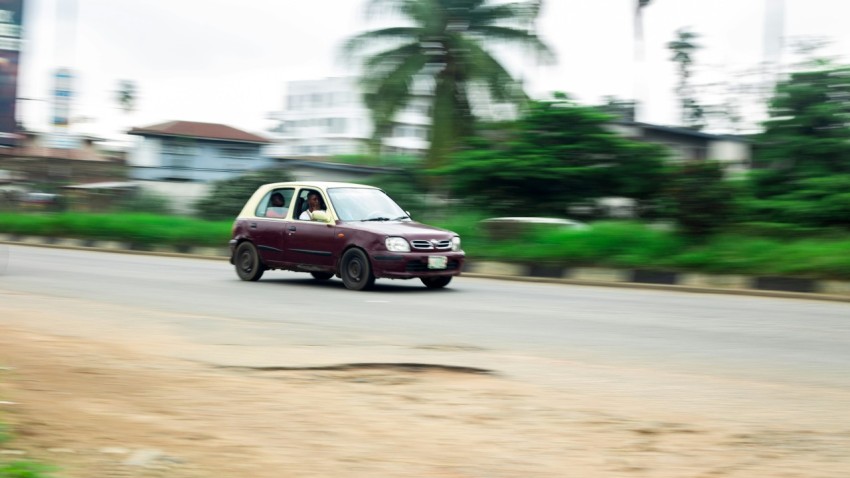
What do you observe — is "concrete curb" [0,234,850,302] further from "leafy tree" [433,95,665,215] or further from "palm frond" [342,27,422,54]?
"palm frond" [342,27,422,54]

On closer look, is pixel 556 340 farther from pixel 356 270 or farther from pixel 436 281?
pixel 436 281

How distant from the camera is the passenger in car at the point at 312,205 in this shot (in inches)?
633

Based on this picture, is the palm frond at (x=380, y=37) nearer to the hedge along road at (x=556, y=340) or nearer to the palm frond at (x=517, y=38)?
the palm frond at (x=517, y=38)

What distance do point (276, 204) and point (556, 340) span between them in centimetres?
815

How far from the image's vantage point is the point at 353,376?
729cm

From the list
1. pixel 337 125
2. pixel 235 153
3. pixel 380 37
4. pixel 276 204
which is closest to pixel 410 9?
pixel 380 37

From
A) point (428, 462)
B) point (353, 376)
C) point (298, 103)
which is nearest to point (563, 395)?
point (353, 376)

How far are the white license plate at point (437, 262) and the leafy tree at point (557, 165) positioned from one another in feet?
28.8

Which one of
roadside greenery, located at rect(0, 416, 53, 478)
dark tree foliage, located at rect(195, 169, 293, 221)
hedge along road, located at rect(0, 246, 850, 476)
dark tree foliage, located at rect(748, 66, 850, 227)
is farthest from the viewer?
dark tree foliage, located at rect(195, 169, 293, 221)

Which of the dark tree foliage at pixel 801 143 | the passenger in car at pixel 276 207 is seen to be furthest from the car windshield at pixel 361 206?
the dark tree foliage at pixel 801 143

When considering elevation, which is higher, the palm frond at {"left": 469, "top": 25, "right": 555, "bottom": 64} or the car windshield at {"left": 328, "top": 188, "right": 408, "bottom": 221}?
the palm frond at {"left": 469, "top": 25, "right": 555, "bottom": 64}

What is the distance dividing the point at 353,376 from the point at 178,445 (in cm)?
242

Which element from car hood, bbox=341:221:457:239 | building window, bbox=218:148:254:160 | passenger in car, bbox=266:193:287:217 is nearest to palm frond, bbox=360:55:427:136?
passenger in car, bbox=266:193:287:217

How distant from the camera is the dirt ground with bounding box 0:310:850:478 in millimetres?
4703
